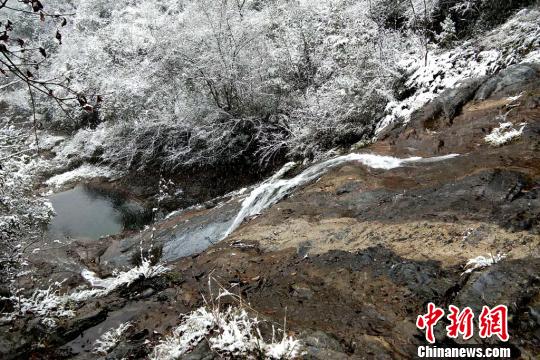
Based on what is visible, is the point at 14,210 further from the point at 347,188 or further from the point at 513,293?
the point at 513,293

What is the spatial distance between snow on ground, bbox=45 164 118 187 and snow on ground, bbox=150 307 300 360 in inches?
477

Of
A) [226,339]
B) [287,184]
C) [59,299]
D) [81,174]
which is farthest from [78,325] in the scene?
[81,174]

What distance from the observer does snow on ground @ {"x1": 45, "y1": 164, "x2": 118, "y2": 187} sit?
14.5 m

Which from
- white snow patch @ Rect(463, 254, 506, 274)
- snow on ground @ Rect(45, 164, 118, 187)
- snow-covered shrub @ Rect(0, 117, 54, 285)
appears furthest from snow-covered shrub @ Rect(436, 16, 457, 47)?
snow on ground @ Rect(45, 164, 118, 187)

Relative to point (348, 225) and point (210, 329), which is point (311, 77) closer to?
point (348, 225)

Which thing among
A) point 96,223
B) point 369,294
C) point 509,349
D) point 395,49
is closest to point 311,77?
point 395,49

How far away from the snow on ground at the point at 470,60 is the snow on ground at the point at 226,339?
581cm

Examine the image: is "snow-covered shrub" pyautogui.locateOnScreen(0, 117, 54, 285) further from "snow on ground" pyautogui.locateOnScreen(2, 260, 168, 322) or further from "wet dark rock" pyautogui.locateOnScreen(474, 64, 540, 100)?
"wet dark rock" pyautogui.locateOnScreen(474, 64, 540, 100)

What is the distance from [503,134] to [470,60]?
2.65 metres

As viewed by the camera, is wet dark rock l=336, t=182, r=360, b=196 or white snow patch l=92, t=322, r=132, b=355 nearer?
white snow patch l=92, t=322, r=132, b=355

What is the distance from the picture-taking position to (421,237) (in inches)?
156

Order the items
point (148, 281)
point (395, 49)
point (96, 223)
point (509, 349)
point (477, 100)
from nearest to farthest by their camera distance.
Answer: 1. point (509, 349)
2. point (148, 281)
3. point (477, 100)
4. point (395, 49)
5. point (96, 223)

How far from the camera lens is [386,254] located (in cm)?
391

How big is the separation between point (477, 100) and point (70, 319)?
6929 millimetres
